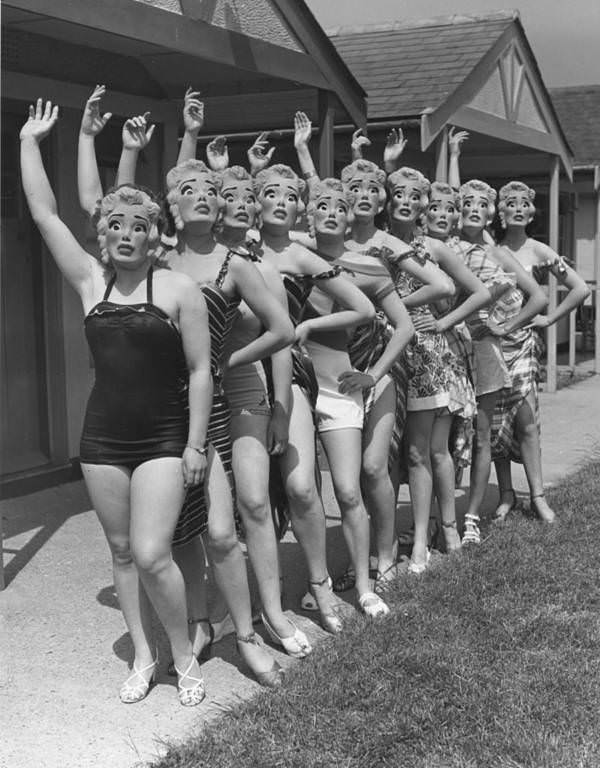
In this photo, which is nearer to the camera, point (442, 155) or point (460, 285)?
point (460, 285)

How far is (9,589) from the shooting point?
218 inches

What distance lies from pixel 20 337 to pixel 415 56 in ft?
18.0

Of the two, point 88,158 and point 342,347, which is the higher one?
point 88,158

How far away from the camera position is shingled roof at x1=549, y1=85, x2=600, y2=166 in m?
17.0

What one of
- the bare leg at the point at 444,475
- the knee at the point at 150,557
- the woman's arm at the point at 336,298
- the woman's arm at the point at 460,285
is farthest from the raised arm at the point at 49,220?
the bare leg at the point at 444,475

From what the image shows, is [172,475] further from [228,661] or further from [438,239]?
[438,239]

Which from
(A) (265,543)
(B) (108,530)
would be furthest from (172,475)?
(A) (265,543)

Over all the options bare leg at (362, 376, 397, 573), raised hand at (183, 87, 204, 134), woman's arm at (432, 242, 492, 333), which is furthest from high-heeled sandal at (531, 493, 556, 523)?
raised hand at (183, 87, 204, 134)

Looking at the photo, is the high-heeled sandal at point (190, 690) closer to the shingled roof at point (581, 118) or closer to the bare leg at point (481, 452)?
the bare leg at point (481, 452)

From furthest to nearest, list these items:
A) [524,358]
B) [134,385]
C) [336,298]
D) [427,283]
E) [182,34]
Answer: [524,358] → [182,34] → [427,283] → [336,298] → [134,385]

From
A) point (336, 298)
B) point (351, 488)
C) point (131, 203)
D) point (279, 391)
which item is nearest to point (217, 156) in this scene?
point (336, 298)

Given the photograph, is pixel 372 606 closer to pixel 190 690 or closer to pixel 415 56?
pixel 190 690

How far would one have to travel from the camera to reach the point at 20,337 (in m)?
7.80

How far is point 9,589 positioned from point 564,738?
284cm
